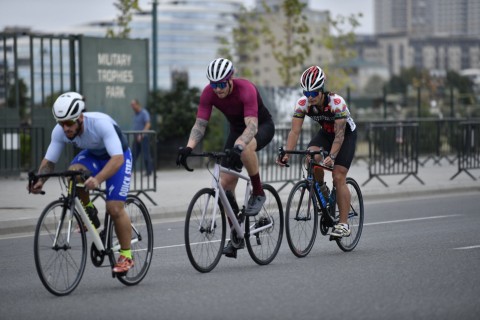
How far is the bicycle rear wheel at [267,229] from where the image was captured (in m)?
10.2

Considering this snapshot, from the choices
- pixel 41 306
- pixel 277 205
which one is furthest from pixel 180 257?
pixel 41 306

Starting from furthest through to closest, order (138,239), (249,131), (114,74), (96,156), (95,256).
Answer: (114,74), (249,131), (138,239), (96,156), (95,256)

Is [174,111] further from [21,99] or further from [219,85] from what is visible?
[219,85]

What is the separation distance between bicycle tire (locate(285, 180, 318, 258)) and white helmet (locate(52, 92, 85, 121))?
112 inches

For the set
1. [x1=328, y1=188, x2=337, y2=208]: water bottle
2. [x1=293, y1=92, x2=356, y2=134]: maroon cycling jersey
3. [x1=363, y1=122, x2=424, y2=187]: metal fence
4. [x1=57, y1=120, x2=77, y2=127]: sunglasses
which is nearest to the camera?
[x1=57, y1=120, x2=77, y2=127]: sunglasses

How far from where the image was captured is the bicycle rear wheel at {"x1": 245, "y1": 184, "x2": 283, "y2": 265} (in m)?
10.2

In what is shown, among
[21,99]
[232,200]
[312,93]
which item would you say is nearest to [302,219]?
[232,200]

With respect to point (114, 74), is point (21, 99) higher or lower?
lower

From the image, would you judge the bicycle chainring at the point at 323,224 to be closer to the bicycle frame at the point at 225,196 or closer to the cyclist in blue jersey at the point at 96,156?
the bicycle frame at the point at 225,196

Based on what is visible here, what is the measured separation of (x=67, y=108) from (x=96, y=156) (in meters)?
0.71

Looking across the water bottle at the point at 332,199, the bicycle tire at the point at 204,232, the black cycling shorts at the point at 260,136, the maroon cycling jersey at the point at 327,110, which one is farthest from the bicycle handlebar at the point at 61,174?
the water bottle at the point at 332,199

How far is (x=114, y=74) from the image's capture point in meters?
25.6

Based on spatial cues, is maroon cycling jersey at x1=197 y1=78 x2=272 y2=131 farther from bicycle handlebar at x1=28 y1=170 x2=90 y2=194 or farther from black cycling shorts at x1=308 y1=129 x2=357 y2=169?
bicycle handlebar at x1=28 y1=170 x2=90 y2=194

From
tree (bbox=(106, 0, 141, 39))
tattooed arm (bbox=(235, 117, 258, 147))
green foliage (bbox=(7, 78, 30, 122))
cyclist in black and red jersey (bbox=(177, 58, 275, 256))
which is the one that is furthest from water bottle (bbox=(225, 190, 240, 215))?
tree (bbox=(106, 0, 141, 39))
